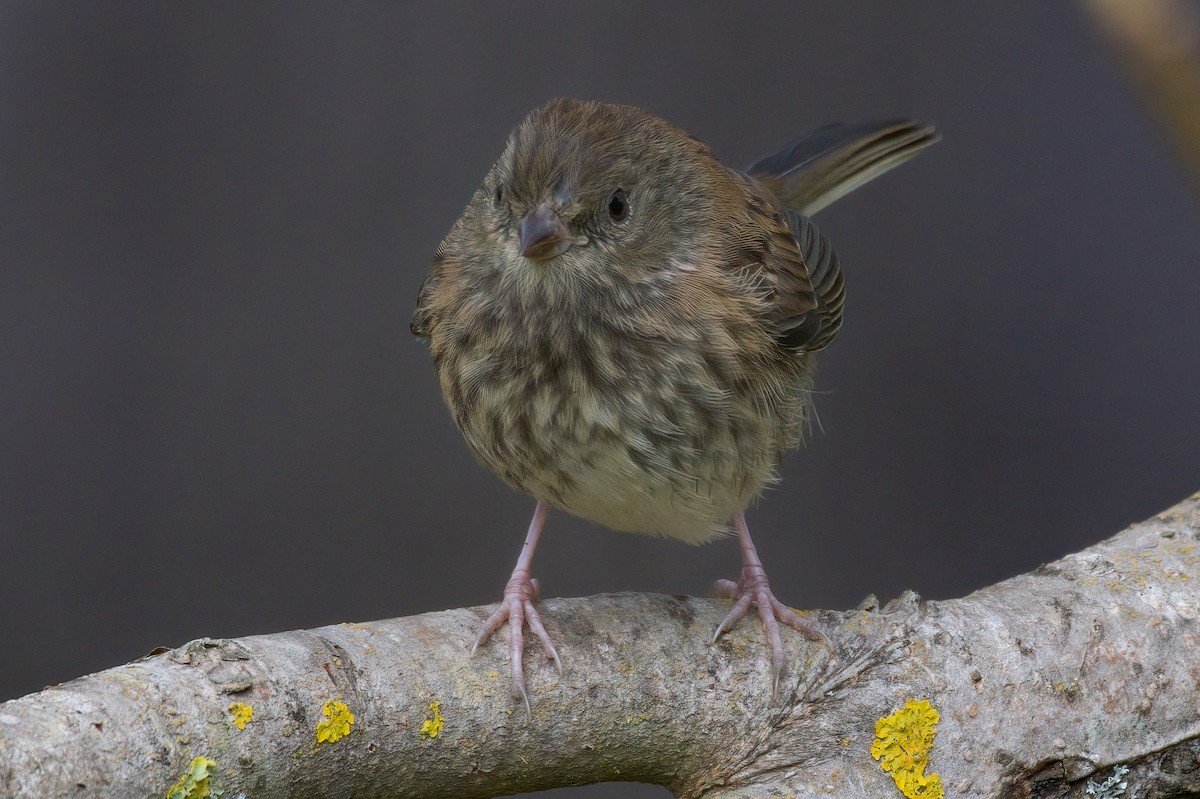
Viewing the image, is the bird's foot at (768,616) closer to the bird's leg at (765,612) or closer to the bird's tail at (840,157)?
the bird's leg at (765,612)

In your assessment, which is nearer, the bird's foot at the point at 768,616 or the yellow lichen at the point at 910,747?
the yellow lichen at the point at 910,747

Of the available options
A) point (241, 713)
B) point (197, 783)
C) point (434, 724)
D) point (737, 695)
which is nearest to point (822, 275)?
point (737, 695)

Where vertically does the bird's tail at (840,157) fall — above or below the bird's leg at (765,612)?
above

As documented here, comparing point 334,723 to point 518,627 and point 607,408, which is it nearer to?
point 518,627

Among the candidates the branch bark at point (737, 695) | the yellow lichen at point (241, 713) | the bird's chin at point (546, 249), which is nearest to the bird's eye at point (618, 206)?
the bird's chin at point (546, 249)

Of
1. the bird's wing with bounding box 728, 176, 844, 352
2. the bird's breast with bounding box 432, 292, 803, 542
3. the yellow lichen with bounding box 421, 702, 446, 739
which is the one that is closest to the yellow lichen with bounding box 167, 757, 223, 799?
the yellow lichen with bounding box 421, 702, 446, 739
